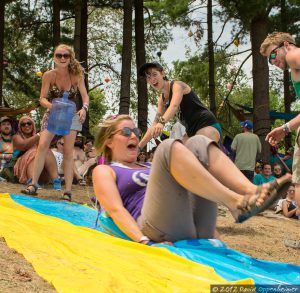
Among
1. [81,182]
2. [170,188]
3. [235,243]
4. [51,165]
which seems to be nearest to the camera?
[170,188]

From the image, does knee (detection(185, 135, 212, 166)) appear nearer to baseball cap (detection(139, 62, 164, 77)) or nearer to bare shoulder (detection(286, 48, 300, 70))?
bare shoulder (detection(286, 48, 300, 70))

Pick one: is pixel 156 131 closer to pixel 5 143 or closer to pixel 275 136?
pixel 275 136

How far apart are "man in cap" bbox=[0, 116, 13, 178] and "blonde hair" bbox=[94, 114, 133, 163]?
13.9 ft

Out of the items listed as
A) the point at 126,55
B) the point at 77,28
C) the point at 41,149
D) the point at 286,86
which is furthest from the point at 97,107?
the point at 41,149

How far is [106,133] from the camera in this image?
3.36 m

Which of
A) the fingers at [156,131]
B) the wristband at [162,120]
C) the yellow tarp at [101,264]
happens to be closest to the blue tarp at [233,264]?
the yellow tarp at [101,264]

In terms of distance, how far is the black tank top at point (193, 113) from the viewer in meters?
4.75

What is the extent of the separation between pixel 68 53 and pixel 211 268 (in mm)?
3818

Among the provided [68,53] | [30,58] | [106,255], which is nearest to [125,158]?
[106,255]

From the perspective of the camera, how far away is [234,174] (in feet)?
8.60

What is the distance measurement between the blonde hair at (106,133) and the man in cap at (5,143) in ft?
13.9

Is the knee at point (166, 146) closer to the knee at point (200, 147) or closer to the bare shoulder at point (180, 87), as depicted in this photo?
the knee at point (200, 147)

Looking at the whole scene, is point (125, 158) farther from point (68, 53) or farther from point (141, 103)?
point (141, 103)

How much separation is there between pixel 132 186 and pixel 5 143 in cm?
467
